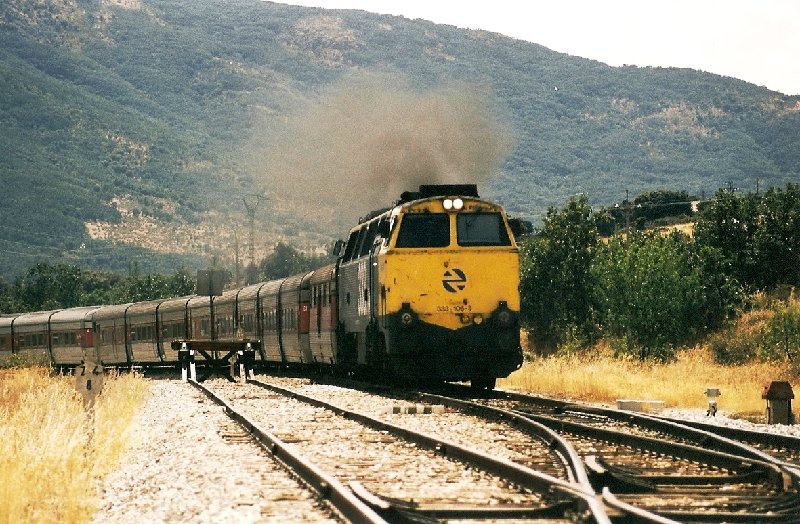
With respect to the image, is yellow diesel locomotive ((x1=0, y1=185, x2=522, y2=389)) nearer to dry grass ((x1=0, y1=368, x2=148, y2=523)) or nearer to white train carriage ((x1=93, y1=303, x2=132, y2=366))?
dry grass ((x1=0, y1=368, x2=148, y2=523))

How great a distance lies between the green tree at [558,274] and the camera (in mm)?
59469

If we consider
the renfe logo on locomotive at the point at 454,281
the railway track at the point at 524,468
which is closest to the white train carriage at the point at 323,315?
the renfe logo on locomotive at the point at 454,281

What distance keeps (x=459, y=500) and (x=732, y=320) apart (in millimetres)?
46058

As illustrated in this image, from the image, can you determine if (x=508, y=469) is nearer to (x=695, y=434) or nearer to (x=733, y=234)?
(x=695, y=434)

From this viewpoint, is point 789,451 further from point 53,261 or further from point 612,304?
point 53,261

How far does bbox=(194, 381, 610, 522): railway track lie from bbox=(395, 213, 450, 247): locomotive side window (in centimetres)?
586

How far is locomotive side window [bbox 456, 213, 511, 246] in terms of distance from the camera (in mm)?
22641

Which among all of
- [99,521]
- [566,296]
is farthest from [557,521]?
[566,296]

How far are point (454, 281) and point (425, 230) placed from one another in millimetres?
1082

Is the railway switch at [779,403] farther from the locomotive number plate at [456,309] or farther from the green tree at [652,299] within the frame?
the green tree at [652,299]

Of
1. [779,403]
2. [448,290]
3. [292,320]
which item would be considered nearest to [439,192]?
[448,290]

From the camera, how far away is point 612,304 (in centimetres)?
4500

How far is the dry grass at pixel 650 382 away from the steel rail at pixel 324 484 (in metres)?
8.66

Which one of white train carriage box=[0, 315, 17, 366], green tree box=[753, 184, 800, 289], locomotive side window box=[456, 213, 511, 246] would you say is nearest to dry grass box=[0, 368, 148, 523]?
locomotive side window box=[456, 213, 511, 246]
